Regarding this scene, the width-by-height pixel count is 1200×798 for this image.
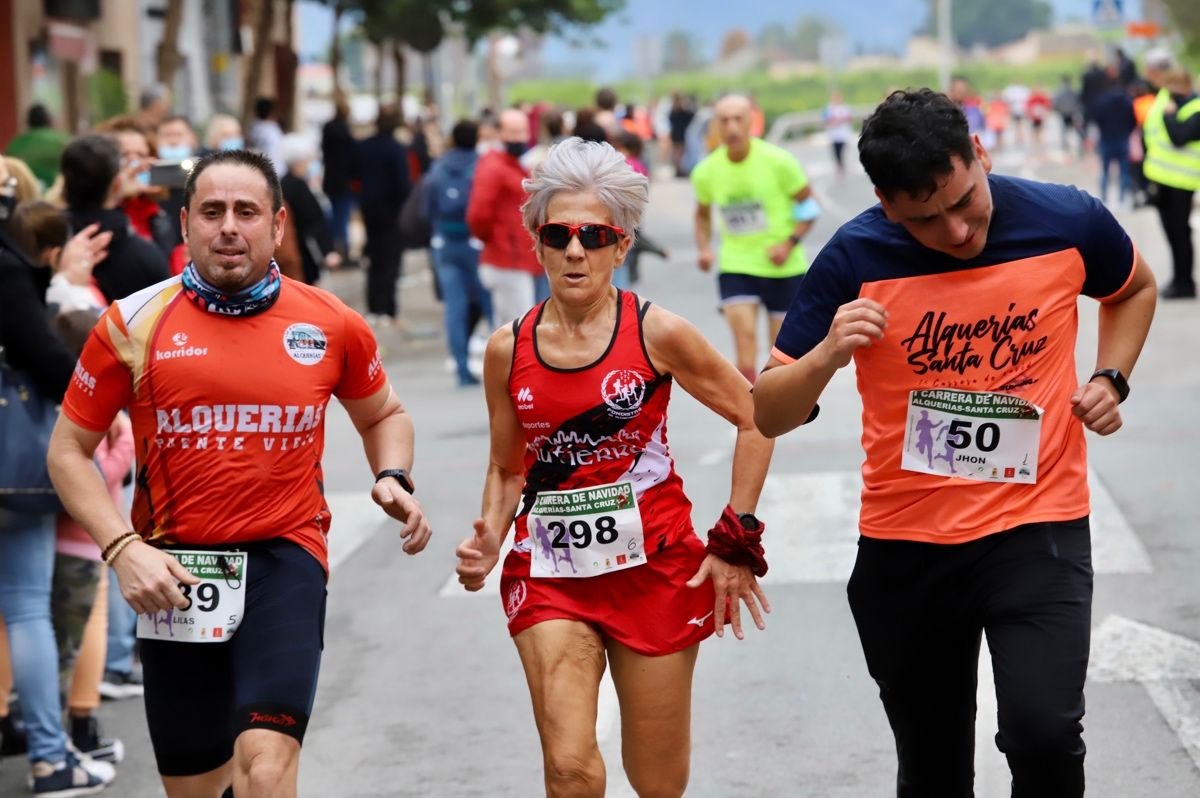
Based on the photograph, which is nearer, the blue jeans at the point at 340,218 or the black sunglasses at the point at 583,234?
the black sunglasses at the point at 583,234

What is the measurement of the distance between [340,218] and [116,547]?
20.4m

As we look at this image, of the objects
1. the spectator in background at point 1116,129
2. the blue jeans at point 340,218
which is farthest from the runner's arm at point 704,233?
the spectator in background at point 1116,129

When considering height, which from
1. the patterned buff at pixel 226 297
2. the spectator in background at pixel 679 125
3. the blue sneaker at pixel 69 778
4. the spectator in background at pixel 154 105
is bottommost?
the spectator in background at pixel 679 125

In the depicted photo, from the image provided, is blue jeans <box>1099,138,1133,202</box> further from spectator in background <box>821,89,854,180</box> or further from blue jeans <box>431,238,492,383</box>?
→ spectator in background <box>821,89,854,180</box>

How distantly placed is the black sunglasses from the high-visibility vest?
13306 mm

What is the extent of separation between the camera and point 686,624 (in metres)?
4.98

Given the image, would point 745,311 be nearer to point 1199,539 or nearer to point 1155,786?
point 1199,539

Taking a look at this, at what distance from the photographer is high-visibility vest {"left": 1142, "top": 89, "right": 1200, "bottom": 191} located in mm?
17359

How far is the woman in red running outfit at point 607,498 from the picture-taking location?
16.1ft

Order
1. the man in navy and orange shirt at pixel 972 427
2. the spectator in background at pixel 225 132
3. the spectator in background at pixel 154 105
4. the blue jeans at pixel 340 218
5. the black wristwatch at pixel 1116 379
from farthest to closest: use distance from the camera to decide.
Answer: the blue jeans at pixel 340 218
the spectator in background at pixel 225 132
the spectator in background at pixel 154 105
the black wristwatch at pixel 1116 379
the man in navy and orange shirt at pixel 972 427

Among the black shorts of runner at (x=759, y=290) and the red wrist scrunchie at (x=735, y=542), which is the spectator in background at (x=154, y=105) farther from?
the red wrist scrunchie at (x=735, y=542)

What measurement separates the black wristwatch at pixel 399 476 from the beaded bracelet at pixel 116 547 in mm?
647

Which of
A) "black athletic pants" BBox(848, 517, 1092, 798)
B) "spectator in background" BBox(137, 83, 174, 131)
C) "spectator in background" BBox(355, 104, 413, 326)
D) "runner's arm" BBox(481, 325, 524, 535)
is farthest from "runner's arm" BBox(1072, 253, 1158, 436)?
"spectator in background" BBox(355, 104, 413, 326)

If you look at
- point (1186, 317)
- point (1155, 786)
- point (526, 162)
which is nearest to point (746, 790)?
point (1155, 786)
